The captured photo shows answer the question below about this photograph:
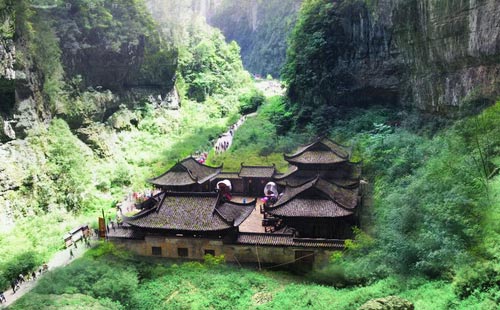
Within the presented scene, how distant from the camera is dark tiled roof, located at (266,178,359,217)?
1021 inches

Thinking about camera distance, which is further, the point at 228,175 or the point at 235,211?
the point at 228,175

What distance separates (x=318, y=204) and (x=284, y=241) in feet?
10.3

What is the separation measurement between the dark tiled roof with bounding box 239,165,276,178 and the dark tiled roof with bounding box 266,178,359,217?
11106 millimetres

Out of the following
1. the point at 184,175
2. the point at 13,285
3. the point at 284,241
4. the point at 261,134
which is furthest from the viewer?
the point at 261,134

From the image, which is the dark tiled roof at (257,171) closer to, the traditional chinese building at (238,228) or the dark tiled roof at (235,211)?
the traditional chinese building at (238,228)

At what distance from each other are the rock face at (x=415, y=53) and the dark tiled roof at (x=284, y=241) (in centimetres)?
1278

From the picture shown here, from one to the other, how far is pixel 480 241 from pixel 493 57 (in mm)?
14878

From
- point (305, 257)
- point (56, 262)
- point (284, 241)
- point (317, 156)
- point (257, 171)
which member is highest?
point (317, 156)

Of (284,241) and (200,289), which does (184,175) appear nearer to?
(284,241)

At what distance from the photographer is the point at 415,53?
37.6 meters

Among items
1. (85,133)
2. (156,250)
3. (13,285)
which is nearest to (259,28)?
(85,133)

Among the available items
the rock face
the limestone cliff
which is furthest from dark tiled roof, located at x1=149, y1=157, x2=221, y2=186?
the rock face

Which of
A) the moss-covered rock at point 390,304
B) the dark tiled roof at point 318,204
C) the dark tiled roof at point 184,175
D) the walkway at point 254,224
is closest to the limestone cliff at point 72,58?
the dark tiled roof at point 184,175

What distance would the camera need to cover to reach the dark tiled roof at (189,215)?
25.4 meters
